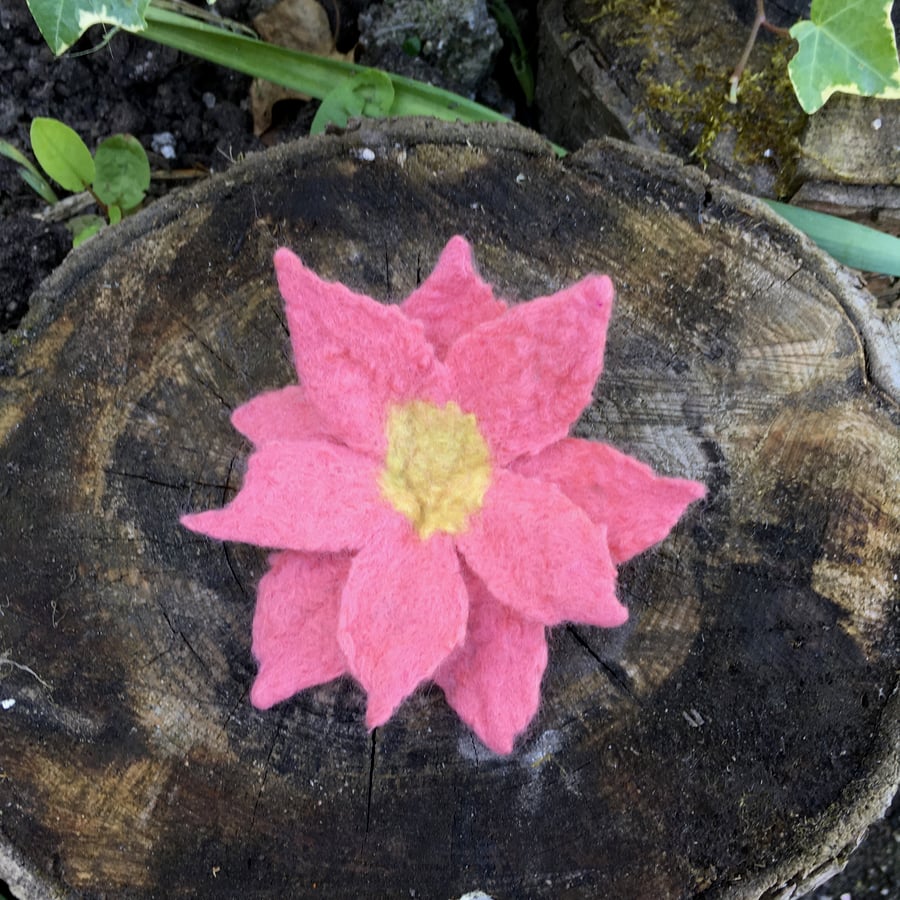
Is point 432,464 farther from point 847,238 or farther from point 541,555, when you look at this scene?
point 847,238

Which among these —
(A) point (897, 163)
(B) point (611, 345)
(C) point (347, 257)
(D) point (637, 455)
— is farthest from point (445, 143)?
(A) point (897, 163)

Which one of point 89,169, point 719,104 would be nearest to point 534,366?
point 719,104

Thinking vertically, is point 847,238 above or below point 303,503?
above

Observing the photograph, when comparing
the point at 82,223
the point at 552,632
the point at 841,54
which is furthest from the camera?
the point at 82,223

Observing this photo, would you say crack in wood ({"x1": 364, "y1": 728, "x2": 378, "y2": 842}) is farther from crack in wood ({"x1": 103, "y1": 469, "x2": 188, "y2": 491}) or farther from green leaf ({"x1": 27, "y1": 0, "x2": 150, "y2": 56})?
green leaf ({"x1": 27, "y1": 0, "x2": 150, "y2": 56})

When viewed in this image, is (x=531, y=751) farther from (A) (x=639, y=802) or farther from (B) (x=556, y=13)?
(B) (x=556, y=13)

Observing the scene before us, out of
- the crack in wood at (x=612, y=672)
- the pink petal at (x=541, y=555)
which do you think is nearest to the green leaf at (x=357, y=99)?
the pink petal at (x=541, y=555)

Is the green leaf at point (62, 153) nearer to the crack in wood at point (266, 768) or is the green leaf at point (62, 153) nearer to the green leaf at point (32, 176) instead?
the green leaf at point (32, 176)

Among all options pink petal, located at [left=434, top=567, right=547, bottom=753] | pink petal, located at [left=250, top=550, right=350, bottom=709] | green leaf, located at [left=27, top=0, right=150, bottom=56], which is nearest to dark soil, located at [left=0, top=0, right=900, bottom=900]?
green leaf, located at [left=27, top=0, right=150, bottom=56]
